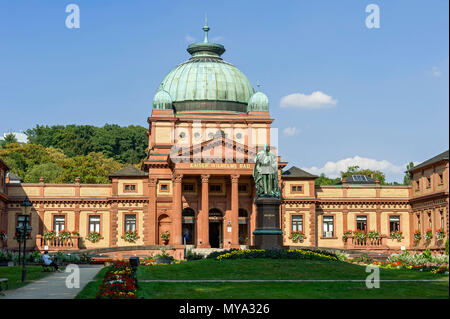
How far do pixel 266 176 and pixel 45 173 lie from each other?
2353 inches

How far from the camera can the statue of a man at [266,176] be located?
4209 cm

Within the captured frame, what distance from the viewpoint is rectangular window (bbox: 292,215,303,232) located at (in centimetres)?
7438

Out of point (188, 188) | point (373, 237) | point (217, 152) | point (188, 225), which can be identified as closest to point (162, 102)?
point (188, 188)

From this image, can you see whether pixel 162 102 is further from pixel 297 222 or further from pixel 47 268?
pixel 47 268

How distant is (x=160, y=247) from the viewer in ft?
214

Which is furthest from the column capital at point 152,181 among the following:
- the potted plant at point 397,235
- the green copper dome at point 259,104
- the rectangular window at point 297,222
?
the potted plant at point 397,235

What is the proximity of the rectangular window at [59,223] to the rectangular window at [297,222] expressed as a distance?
24.1 metres

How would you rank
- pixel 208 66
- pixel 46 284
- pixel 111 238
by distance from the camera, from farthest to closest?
pixel 208 66, pixel 111 238, pixel 46 284

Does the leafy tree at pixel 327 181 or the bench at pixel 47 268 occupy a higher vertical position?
the leafy tree at pixel 327 181

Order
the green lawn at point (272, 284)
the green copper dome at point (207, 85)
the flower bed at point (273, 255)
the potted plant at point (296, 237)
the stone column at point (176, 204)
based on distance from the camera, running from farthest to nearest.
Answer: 1. the green copper dome at point (207, 85)
2. the potted plant at point (296, 237)
3. the stone column at point (176, 204)
4. the flower bed at point (273, 255)
5. the green lawn at point (272, 284)

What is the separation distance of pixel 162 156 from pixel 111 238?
9.89 meters

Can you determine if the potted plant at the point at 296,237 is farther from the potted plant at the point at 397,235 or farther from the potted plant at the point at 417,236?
the potted plant at the point at 417,236
